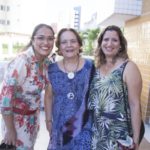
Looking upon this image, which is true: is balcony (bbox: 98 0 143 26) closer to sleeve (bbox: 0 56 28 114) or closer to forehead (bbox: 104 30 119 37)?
forehead (bbox: 104 30 119 37)

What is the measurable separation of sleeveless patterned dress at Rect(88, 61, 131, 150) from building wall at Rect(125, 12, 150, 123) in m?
3.63

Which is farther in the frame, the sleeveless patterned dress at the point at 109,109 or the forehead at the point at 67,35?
the forehead at the point at 67,35

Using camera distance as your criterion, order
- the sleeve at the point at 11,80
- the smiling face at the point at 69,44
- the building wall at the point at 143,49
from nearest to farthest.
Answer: the sleeve at the point at 11,80
the smiling face at the point at 69,44
the building wall at the point at 143,49

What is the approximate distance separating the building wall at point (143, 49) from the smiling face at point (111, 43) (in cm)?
364

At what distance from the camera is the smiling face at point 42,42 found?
92.4 inches

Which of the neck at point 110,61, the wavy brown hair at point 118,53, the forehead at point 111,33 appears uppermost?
the forehead at point 111,33

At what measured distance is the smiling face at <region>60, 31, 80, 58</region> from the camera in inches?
95.0

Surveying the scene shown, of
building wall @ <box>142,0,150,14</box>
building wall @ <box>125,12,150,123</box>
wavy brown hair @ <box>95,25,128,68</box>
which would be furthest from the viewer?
building wall @ <box>142,0,150,14</box>

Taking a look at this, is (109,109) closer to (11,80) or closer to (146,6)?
(11,80)

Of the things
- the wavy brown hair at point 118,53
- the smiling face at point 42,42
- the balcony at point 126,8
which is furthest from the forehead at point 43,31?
the balcony at point 126,8

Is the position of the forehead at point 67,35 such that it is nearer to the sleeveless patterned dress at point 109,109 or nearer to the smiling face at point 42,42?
the smiling face at point 42,42

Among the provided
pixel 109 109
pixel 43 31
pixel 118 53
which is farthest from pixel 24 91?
pixel 118 53

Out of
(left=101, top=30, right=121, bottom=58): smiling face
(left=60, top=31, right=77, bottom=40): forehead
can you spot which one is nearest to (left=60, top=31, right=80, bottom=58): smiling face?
(left=60, top=31, right=77, bottom=40): forehead

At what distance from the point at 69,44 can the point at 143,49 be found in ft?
13.2
